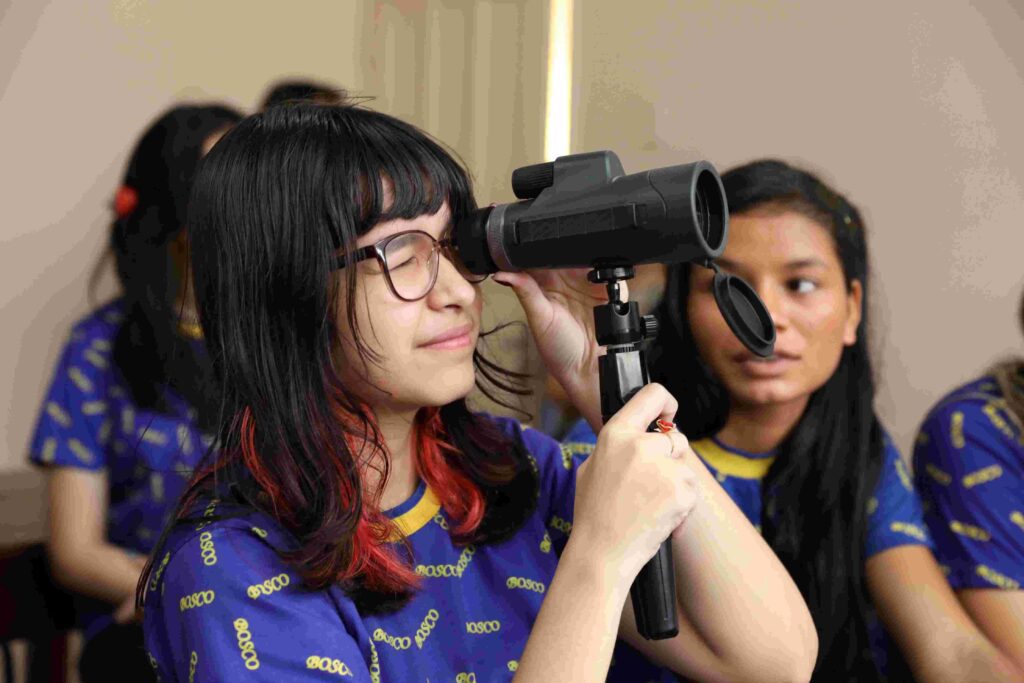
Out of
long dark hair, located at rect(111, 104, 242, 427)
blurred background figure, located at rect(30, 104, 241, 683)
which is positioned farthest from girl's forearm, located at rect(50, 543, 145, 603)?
long dark hair, located at rect(111, 104, 242, 427)

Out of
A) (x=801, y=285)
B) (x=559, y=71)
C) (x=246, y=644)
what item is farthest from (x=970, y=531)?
(x=559, y=71)

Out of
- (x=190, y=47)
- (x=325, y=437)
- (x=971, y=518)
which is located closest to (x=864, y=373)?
(x=971, y=518)

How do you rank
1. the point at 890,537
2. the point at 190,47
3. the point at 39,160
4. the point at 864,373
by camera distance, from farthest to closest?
the point at 190,47, the point at 39,160, the point at 864,373, the point at 890,537

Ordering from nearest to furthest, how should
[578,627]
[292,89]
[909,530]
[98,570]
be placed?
1. [578,627]
2. [909,530]
3. [98,570]
4. [292,89]

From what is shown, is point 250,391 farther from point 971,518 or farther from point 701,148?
point 701,148

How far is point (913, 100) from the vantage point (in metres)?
2.34

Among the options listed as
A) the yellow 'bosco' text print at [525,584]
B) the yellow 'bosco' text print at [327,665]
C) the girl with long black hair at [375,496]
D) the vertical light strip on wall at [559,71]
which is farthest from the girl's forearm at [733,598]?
the vertical light strip on wall at [559,71]

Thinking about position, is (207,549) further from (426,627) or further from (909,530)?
(909,530)

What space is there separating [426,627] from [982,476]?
0.95 meters

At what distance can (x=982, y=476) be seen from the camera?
152 centimetres

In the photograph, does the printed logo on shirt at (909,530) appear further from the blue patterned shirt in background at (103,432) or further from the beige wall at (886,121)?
the blue patterned shirt in background at (103,432)

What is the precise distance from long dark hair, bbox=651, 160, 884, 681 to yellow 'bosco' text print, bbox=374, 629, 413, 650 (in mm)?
669

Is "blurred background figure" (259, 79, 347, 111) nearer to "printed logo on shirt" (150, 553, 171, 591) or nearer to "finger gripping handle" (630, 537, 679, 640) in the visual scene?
"printed logo on shirt" (150, 553, 171, 591)

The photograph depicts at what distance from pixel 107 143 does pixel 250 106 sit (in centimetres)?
33
